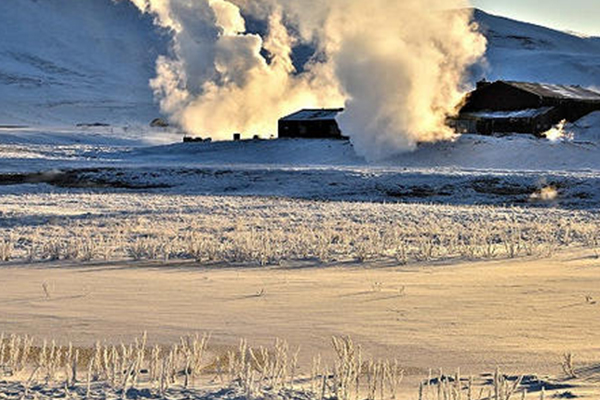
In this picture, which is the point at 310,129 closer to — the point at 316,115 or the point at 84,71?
the point at 316,115

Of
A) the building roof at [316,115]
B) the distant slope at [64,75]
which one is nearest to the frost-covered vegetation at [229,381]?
the building roof at [316,115]

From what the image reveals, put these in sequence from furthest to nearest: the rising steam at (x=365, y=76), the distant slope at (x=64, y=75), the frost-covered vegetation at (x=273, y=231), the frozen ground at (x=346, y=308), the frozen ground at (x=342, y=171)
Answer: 1. the distant slope at (x=64, y=75)
2. the rising steam at (x=365, y=76)
3. the frozen ground at (x=342, y=171)
4. the frost-covered vegetation at (x=273, y=231)
5. the frozen ground at (x=346, y=308)

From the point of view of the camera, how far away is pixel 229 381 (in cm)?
769

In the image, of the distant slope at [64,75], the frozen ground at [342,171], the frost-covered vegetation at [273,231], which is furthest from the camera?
the distant slope at [64,75]

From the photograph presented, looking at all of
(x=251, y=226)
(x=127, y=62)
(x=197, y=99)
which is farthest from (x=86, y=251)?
(x=127, y=62)

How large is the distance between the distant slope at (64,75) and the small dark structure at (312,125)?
217 ft

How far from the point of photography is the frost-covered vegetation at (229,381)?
275 inches

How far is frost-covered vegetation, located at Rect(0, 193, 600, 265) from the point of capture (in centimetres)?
1616

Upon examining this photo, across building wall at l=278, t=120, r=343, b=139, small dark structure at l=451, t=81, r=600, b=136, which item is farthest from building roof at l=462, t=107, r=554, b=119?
building wall at l=278, t=120, r=343, b=139

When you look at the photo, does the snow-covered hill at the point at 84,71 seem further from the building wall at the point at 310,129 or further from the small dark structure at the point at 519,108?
the small dark structure at the point at 519,108

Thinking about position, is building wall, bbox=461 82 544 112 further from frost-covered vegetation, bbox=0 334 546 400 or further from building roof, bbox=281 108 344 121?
frost-covered vegetation, bbox=0 334 546 400

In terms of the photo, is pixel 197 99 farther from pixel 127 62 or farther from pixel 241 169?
pixel 127 62

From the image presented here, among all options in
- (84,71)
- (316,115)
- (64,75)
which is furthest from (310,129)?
(84,71)

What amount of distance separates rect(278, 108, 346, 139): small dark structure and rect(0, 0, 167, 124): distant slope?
217 feet
